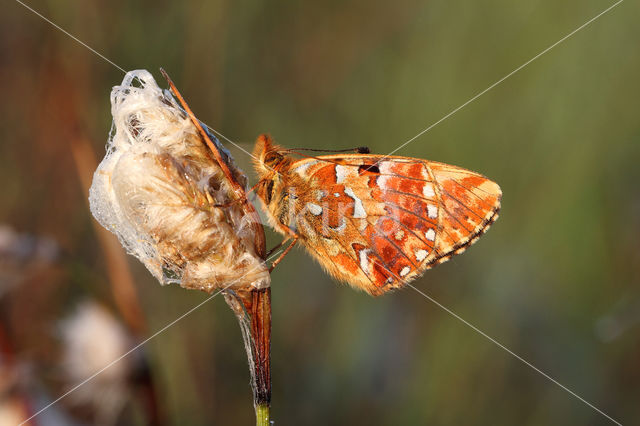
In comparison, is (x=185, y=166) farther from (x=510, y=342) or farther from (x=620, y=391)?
(x=620, y=391)

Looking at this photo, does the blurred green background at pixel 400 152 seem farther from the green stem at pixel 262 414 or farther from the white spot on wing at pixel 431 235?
the green stem at pixel 262 414

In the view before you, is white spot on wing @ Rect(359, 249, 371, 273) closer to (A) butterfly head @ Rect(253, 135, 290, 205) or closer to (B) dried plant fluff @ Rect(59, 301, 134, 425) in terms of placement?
(A) butterfly head @ Rect(253, 135, 290, 205)

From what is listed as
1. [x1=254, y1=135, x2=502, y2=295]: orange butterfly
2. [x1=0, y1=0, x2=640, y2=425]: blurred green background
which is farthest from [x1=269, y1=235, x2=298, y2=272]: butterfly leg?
[x1=0, y1=0, x2=640, y2=425]: blurred green background

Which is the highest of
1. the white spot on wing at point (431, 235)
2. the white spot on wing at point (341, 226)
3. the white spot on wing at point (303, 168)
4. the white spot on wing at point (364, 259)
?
the white spot on wing at point (303, 168)

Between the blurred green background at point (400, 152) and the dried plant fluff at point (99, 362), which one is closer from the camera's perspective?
the dried plant fluff at point (99, 362)

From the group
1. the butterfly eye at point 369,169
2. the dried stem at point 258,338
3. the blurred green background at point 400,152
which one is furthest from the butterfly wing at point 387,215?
the blurred green background at point 400,152

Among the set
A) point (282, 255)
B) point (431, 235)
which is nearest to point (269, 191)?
point (282, 255)

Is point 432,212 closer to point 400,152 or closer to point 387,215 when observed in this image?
point 387,215
